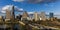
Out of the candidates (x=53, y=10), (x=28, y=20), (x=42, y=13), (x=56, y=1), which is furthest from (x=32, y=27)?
(x=56, y=1)

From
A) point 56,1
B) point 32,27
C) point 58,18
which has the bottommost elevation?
point 32,27

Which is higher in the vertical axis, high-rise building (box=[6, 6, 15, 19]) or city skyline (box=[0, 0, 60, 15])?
city skyline (box=[0, 0, 60, 15])

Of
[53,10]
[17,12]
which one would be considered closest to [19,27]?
[17,12]

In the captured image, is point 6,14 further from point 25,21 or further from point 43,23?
point 43,23

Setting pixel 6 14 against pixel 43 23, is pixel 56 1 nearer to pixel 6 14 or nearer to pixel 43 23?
pixel 43 23

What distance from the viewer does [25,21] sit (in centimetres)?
376

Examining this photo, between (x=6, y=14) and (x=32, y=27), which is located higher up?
(x=6, y=14)

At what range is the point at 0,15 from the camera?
12.1 feet

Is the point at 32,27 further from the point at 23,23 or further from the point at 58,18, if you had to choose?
the point at 58,18

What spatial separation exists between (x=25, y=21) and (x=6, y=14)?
551 millimetres

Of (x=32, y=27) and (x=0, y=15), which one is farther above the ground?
(x=0, y=15)

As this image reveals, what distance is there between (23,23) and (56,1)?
110 cm

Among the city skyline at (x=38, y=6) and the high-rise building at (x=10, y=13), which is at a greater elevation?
the city skyline at (x=38, y=6)

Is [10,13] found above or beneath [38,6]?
beneath
